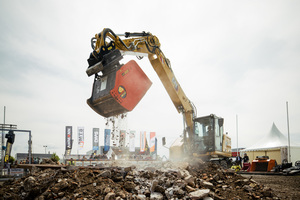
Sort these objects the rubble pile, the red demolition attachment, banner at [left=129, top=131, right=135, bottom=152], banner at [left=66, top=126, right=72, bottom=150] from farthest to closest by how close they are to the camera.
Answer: banner at [left=129, top=131, right=135, bottom=152] → banner at [left=66, top=126, right=72, bottom=150] → the red demolition attachment → the rubble pile

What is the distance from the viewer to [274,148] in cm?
2195

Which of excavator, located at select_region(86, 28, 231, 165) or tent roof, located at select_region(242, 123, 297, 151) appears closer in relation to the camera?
excavator, located at select_region(86, 28, 231, 165)

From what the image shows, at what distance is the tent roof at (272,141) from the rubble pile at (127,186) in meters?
19.6

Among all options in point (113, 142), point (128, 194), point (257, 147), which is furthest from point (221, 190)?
point (257, 147)

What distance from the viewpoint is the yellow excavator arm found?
6.05 metres

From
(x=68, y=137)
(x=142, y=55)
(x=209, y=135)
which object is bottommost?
(x=68, y=137)

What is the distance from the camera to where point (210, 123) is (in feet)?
31.3

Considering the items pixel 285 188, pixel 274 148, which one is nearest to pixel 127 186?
pixel 285 188

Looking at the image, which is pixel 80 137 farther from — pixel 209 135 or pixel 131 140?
pixel 209 135

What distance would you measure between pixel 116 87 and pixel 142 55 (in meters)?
2.25

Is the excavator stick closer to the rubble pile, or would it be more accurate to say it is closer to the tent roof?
the rubble pile

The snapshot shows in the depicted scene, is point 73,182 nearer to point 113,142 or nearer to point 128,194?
point 128,194

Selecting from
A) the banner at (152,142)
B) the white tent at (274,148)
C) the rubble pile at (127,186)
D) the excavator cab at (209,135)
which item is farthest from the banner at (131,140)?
the rubble pile at (127,186)

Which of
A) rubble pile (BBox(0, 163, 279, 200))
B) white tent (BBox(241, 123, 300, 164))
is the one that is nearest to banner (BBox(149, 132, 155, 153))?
white tent (BBox(241, 123, 300, 164))
